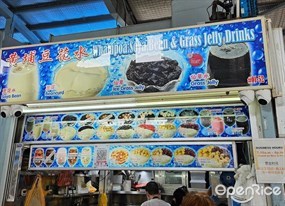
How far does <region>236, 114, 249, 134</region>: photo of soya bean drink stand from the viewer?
9.25 ft

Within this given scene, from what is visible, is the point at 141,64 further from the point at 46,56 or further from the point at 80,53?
the point at 46,56

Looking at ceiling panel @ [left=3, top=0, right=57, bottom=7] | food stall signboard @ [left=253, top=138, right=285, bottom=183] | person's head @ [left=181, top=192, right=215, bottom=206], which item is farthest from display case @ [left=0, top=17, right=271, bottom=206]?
ceiling panel @ [left=3, top=0, right=57, bottom=7]

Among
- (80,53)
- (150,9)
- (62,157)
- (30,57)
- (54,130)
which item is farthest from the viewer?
(150,9)

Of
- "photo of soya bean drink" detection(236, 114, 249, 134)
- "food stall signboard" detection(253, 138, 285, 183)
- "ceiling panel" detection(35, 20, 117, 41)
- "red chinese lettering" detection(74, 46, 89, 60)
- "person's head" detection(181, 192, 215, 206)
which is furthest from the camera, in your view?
"ceiling panel" detection(35, 20, 117, 41)

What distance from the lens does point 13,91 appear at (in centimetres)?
322

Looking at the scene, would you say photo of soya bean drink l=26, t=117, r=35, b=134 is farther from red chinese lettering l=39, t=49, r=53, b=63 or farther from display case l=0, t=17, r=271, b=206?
red chinese lettering l=39, t=49, r=53, b=63

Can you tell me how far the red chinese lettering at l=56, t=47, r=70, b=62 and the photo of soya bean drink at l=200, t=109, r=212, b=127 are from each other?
69.7 inches

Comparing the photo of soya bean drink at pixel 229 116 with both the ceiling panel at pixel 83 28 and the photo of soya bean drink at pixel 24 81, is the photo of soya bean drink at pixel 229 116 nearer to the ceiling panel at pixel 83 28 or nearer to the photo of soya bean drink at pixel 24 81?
the photo of soya bean drink at pixel 24 81

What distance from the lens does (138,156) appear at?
10.3ft

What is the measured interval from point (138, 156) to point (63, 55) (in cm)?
155

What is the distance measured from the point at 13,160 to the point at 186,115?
2.42m

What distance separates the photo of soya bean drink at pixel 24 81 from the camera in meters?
3.15

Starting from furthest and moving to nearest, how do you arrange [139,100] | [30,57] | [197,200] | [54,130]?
[54,130]
[30,57]
[139,100]
[197,200]

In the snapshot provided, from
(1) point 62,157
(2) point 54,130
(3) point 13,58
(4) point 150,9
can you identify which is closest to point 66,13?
(4) point 150,9
